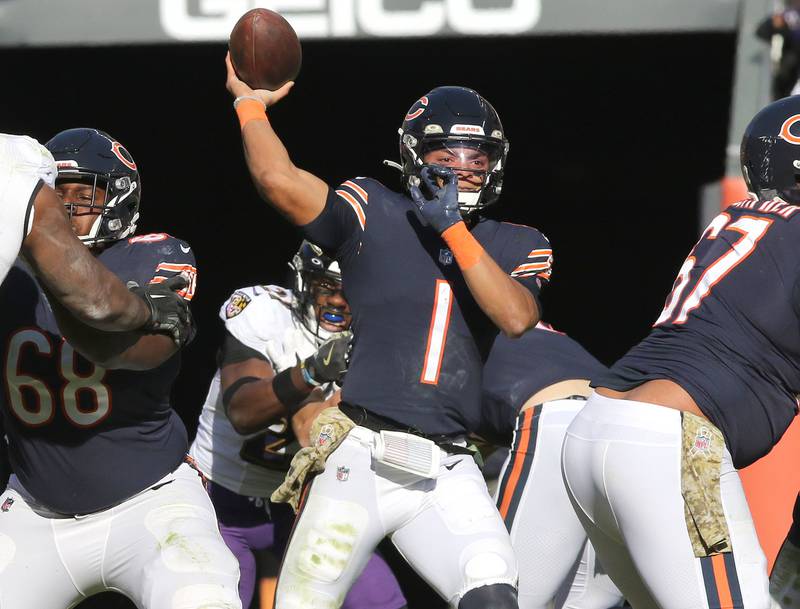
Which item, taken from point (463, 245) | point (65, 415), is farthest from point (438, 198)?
point (65, 415)

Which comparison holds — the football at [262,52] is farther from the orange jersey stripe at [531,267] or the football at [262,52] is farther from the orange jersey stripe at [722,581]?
the orange jersey stripe at [722,581]

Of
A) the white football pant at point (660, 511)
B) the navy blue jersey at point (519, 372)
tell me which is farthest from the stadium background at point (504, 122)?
the white football pant at point (660, 511)

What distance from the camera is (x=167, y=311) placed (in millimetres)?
3164

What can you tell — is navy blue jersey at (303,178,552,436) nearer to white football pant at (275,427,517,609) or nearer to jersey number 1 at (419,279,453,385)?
jersey number 1 at (419,279,453,385)

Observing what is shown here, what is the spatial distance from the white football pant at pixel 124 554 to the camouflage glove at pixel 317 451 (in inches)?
Answer: 9.2

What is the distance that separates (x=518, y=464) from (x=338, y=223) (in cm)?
117

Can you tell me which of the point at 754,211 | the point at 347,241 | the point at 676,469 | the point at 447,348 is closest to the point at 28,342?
the point at 347,241

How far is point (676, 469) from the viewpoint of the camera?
3.07 metres

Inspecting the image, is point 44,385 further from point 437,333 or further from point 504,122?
point 504,122

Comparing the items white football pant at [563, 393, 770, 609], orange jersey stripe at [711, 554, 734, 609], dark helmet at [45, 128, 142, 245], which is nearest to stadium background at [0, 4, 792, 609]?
dark helmet at [45, 128, 142, 245]

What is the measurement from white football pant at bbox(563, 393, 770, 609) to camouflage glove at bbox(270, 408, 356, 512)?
26.0 inches

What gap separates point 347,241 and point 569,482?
2.94 ft

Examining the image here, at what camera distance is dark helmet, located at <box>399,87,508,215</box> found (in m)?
3.62

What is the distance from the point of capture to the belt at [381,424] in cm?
338
